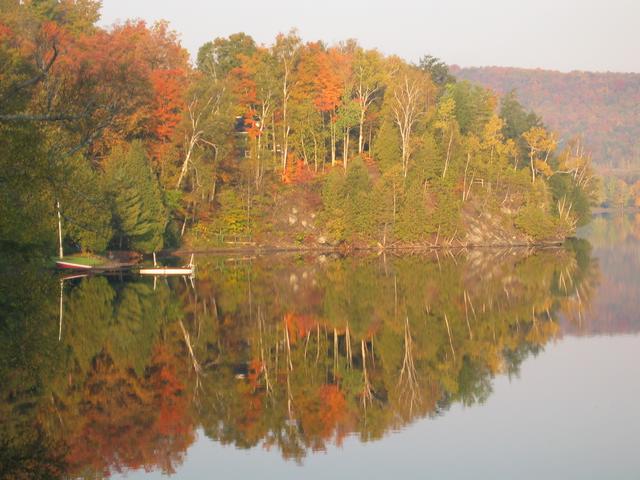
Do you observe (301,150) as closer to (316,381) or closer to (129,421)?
(316,381)

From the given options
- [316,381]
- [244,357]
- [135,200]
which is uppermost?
[135,200]

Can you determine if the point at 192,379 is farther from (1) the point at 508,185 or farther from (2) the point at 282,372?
(1) the point at 508,185

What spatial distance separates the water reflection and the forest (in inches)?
926

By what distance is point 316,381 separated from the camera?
24.2 metres

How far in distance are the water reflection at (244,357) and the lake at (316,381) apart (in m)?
0.08

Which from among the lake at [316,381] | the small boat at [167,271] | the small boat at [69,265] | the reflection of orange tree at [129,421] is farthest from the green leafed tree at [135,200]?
the reflection of orange tree at [129,421]

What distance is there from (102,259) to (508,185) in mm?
44071

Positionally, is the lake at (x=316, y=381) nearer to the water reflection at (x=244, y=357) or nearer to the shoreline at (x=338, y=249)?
the water reflection at (x=244, y=357)

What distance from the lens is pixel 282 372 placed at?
25.2 meters

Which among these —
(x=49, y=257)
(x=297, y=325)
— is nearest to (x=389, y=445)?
(x=297, y=325)

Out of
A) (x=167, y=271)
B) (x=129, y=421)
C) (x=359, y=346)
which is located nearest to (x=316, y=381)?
(x=359, y=346)

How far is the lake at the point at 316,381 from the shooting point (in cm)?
1764

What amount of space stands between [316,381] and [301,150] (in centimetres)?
6137

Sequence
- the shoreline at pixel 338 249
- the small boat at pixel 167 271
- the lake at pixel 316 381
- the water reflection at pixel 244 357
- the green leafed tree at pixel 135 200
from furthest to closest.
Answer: the shoreline at pixel 338 249, the green leafed tree at pixel 135 200, the small boat at pixel 167 271, the water reflection at pixel 244 357, the lake at pixel 316 381
